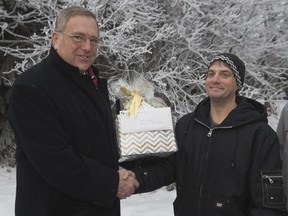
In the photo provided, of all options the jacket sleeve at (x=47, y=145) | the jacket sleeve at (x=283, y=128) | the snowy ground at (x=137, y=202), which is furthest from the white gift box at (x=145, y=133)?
the snowy ground at (x=137, y=202)

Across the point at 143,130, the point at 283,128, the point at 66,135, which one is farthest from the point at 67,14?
the point at 283,128

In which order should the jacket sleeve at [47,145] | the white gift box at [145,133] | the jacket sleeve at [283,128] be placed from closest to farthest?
the jacket sleeve at [47,145] < the white gift box at [145,133] < the jacket sleeve at [283,128]

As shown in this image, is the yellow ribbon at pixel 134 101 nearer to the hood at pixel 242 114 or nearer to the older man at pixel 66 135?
the older man at pixel 66 135

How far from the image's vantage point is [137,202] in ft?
17.7

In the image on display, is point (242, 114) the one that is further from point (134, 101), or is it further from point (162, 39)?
point (162, 39)

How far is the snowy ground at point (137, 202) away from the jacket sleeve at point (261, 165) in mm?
2745

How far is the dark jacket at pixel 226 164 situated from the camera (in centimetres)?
222

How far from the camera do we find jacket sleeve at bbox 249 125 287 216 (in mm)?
2197

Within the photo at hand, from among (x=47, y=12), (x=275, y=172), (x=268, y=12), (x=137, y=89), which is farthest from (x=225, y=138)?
(x=268, y=12)

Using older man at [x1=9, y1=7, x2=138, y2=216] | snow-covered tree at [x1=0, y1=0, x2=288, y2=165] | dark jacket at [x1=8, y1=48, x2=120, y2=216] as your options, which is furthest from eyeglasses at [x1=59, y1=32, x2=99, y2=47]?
snow-covered tree at [x1=0, y1=0, x2=288, y2=165]

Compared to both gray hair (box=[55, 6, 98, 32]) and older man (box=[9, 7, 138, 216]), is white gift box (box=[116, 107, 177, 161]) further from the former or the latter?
gray hair (box=[55, 6, 98, 32])

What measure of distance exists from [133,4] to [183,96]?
168cm

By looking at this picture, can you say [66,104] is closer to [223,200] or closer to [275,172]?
[223,200]

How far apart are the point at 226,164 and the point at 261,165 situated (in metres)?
0.20
